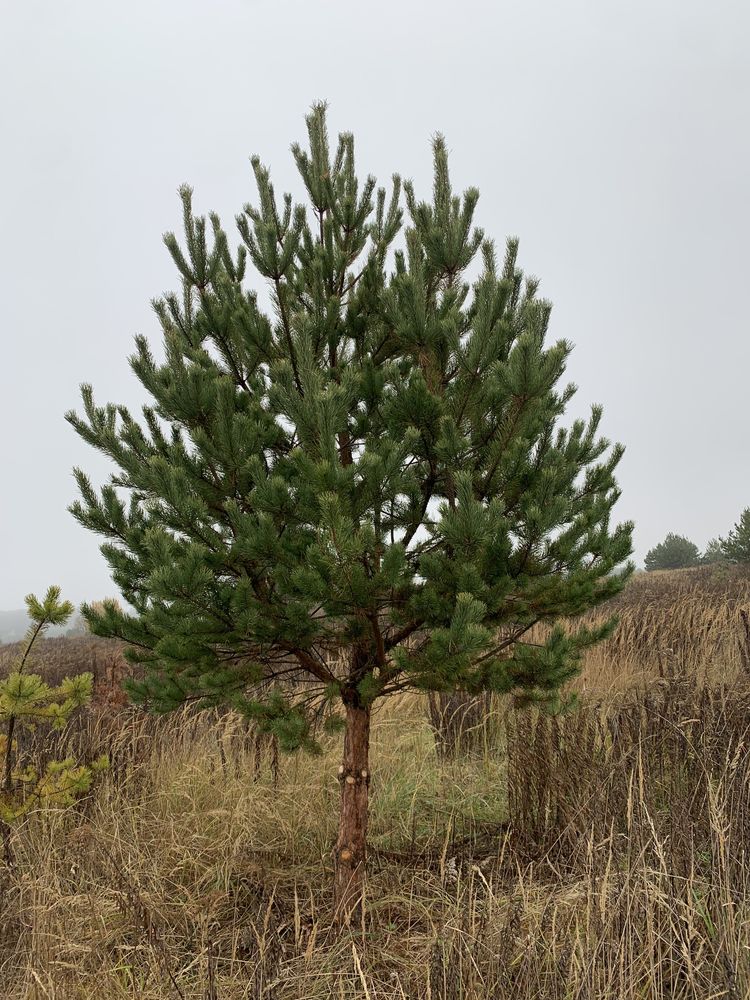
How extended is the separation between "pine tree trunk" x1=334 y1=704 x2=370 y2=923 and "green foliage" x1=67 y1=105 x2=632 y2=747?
18 cm

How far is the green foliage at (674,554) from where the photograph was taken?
31.7m

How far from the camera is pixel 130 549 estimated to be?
324 centimetres

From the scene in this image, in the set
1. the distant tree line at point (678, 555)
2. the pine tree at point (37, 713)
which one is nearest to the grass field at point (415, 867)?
the pine tree at point (37, 713)

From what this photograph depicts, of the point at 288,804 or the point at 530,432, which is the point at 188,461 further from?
the point at 288,804

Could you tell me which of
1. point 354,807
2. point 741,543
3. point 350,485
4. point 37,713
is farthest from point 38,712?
point 741,543

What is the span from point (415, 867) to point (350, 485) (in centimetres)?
252

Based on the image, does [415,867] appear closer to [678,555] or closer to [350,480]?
[350,480]

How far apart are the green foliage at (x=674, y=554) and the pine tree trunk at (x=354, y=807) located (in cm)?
3052

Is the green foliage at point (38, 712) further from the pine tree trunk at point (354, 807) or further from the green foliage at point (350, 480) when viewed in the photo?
the pine tree trunk at point (354, 807)

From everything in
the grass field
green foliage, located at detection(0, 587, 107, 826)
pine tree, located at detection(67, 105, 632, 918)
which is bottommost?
the grass field

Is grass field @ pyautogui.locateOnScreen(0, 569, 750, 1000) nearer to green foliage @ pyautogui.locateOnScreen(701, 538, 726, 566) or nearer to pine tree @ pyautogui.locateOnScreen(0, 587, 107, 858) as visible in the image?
pine tree @ pyautogui.locateOnScreen(0, 587, 107, 858)

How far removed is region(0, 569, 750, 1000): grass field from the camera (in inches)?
108

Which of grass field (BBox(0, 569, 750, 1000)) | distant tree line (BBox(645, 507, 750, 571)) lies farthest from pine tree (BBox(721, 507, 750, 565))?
grass field (BBox(0, 569, 750, 1000))

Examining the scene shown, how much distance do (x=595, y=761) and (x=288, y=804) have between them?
2.14 meters
